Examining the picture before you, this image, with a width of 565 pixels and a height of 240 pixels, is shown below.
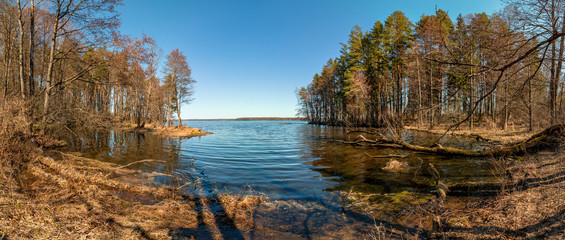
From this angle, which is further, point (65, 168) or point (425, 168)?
point (425, 168)

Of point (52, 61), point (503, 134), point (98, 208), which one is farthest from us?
point (503, 134)

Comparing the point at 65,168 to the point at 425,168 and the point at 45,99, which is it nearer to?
the point at 45,99

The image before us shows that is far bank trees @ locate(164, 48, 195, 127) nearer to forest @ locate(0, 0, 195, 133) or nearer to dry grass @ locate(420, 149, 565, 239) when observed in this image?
forest @ locate(0, 0, 195, 133)

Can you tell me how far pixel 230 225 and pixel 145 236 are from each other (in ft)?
5.12

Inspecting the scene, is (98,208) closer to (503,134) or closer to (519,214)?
(519,214)

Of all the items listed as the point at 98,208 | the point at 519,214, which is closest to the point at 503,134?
the point at 519,214

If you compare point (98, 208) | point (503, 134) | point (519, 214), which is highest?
point (503, 134)

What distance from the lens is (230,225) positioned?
4.62 metres

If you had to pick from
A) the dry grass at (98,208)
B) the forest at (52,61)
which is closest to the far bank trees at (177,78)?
the forest at (52,61)

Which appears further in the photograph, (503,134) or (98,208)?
(503,134)

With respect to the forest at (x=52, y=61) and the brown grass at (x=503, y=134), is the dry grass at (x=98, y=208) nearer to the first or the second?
the forest at (x=52, y=61)

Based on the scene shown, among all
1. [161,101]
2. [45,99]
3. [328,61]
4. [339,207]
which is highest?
[328,61]

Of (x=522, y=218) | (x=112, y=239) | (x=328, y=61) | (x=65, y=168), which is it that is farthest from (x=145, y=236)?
(x=328, y=61)

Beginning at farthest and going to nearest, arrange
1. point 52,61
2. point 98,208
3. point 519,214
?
point 52,61 → point 98,208 → point 519,214
